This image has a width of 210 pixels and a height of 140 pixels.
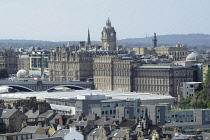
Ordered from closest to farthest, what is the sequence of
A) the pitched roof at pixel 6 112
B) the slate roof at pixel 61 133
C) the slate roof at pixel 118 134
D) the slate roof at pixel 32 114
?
the slate roof at pixel 61 133
the slate roof at pixel 118 134
the pitched roof at pixel 6 112
the slate roof at pixel 32 114

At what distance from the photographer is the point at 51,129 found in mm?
92000

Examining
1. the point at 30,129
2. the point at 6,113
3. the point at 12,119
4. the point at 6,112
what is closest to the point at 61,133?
the point at 30,129

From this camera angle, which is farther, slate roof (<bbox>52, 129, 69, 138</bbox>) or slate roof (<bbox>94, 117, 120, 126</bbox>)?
slate roof (<bbox>94, 117, 120, 126</bbox>)

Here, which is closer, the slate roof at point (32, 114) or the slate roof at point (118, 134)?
the slate roof at point (118, 134)

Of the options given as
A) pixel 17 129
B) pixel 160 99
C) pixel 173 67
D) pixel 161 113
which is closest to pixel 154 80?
pixel 173 67

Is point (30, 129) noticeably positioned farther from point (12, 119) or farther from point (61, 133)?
point (12, 119)

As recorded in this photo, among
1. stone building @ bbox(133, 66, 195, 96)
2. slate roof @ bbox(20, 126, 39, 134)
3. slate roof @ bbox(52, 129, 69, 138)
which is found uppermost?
slate roof @ bbox(52, 129, 69, 138)

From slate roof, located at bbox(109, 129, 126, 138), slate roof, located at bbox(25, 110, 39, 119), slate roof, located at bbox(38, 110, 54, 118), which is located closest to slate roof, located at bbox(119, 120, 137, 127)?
slate roof, located at bbox(109, 129, 126, 138)

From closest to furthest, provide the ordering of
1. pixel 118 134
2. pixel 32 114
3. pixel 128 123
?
1. pixel 118 134
2. pixel 128 123
3. pixel 32 114

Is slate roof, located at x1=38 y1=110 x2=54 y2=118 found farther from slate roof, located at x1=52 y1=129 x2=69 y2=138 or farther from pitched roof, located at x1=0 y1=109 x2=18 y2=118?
slate roof, located at x1=52 y1=129 x2=69 y2=138

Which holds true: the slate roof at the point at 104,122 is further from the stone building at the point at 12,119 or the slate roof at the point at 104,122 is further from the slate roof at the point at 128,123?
the stone building at the point at 12,119

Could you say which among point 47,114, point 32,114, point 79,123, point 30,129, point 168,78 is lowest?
point 168,78

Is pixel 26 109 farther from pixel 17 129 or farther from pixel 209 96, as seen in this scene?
pixel 209 96

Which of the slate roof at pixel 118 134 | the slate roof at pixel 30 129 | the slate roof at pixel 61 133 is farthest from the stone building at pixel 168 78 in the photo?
the slate roof at pixel 61 133
